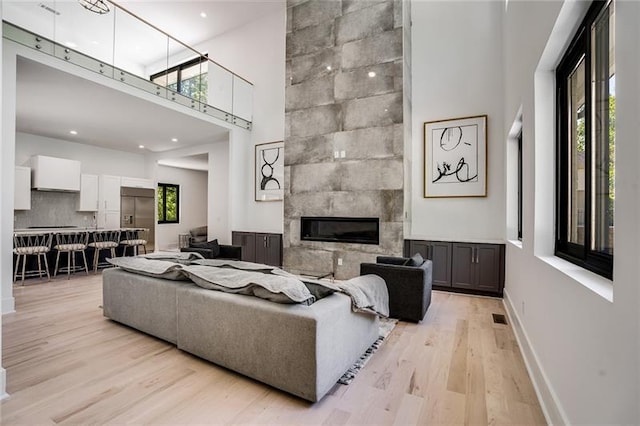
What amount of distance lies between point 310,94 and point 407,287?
423cm

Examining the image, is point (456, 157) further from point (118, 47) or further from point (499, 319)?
point (118, 47)

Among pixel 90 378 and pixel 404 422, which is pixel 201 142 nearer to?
pixel 90 378

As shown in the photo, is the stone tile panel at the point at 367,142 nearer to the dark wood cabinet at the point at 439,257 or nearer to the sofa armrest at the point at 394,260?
the dark wood cabinet at the point at 439,257

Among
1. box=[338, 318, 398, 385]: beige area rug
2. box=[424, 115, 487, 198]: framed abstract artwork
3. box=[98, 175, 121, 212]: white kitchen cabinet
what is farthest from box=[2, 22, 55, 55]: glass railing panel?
box=[424, 115, 487, 198]: framed abstract artwork

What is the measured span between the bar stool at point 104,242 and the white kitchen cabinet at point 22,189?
1747 millimetres

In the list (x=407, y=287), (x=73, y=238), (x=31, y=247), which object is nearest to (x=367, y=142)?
(x=407, y=287)

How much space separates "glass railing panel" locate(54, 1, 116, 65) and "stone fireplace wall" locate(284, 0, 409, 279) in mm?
3112

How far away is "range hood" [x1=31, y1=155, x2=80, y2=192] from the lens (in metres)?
6.80

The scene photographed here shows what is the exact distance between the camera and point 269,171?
7.16 meters

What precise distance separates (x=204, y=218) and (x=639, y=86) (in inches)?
479

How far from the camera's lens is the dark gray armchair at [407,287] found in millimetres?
3455

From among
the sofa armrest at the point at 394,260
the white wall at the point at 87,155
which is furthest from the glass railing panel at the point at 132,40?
the sofa armrest at the point at 394,260

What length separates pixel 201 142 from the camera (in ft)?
26.6

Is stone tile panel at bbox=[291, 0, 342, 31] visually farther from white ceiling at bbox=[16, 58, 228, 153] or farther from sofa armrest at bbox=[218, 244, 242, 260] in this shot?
sofa armrest at bbox=[218, 244, 242, 260]
